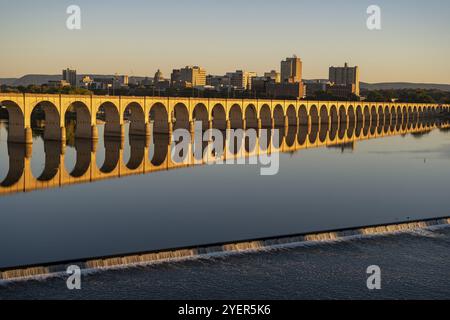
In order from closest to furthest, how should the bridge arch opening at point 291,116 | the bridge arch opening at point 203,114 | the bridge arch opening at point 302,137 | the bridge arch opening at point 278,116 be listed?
1. the bridge arch opening at point 302,137
2. the bridge arch opening at point 203,114
3. the bridge arch opening at point 278,116
4. the bridge arch opening at point 291,116

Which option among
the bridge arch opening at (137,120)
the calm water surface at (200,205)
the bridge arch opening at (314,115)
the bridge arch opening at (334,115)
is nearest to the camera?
the calm water surface at (200,205)

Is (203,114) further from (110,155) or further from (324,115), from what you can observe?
(324,115)

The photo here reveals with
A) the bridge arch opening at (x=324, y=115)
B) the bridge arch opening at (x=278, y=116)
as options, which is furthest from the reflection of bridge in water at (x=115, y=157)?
the bridge arch opening at (x=324, y=115)

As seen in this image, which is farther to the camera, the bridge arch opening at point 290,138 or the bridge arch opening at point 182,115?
the bridge arch opening at point 182,115

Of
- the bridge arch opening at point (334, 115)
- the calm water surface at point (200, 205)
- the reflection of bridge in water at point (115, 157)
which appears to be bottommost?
the calm water surface at point (200, 205)

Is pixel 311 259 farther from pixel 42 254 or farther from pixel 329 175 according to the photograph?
pixel 329 175

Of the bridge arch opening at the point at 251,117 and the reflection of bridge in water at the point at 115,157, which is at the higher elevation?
the bridge arch opening at the point at 251,117

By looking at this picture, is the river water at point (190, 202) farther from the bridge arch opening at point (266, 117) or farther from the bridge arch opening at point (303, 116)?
the bridge arch opening at point (303, 116)

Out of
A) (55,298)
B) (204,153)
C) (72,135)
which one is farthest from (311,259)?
(72,135)

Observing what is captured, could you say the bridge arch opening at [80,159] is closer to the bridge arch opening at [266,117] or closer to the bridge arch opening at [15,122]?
the bridge arch opening at [15,122]

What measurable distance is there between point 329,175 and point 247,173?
5.51 meters

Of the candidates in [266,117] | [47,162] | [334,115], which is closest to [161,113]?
[47,162]

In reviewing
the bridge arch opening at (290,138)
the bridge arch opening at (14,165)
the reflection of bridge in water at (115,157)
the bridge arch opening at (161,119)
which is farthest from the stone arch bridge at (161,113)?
the bridge arch opening at (290,138)

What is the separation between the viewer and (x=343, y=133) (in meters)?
85.4
